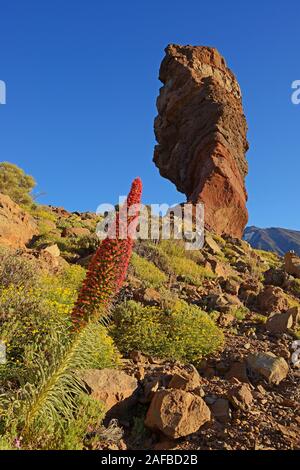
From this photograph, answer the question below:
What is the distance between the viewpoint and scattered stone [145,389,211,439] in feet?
15.5

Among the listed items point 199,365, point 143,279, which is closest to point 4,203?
point 143,279

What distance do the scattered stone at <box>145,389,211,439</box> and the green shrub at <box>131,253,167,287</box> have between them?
267 inches

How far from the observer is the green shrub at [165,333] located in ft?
24.6

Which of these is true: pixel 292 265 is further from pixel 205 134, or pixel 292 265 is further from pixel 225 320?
pixel 205 134

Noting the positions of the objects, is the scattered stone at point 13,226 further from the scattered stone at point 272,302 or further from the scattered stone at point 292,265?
the scattered stone at point 292,265

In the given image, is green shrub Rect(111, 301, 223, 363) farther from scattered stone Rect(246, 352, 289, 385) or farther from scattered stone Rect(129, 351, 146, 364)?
scattered stone Rect(246, 352, 289, 385)

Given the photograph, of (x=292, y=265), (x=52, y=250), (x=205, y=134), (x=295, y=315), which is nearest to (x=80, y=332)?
(x=295, y=315)

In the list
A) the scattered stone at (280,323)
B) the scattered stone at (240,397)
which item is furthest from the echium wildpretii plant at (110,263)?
the scattered stone at (280,323)

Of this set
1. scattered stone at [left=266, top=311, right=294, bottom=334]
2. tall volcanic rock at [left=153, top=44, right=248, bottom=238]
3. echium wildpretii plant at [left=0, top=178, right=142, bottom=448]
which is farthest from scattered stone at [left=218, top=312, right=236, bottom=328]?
tall volcanic rock at [left=153, top=44, right=248, bottom=238]

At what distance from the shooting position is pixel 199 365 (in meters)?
7.39

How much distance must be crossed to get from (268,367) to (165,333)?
215 centimetres
